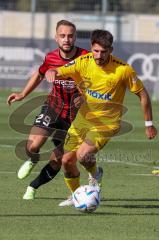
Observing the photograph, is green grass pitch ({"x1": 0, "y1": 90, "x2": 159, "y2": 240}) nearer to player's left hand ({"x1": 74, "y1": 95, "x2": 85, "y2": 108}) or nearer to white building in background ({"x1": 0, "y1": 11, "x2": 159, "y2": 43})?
player's left hand ({"x1": 74, "y1": 95, "x2": 85, "y2": 108})

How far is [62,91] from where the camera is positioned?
37.6 ft

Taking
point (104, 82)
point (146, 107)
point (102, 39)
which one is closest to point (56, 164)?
point (104, 82)

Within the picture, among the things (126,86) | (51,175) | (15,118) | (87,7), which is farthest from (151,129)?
(87,7)

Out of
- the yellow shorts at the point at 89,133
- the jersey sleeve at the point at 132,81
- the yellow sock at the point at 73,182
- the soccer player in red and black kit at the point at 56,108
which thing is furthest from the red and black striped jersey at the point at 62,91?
the jersey sleeve at the point at 132,81

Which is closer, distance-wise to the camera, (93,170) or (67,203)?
(67,203)

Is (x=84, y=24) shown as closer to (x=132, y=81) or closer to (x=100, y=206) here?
(x=100, y=206)

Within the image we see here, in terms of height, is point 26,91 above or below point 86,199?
above

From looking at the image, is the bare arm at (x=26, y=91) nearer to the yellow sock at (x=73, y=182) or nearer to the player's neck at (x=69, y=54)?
the player's neck at (x=69, y=54)

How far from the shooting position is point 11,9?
44312 millimetres

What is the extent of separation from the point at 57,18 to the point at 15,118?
84.1 feet

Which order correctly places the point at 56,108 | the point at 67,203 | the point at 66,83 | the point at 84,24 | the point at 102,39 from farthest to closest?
the point at 84,24
the point at 56,108
the point at 66,83
the point at 67,203
the point at 102,39

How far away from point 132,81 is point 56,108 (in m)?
1.59

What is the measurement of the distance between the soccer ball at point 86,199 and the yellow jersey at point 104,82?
101cm

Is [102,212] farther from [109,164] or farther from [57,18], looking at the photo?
[57,18]
